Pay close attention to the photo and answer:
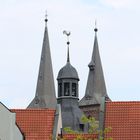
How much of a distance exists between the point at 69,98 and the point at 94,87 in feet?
53.0

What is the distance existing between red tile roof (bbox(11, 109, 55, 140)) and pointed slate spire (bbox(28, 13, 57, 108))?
42.2 m

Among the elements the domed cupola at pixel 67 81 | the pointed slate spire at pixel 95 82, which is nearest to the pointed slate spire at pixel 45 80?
the pointed slate spire at pixel 95 82

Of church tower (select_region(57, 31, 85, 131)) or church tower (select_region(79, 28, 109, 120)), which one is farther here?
church tower (select_region(79, 28, 109, 120))

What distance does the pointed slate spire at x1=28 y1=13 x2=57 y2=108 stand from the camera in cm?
9819

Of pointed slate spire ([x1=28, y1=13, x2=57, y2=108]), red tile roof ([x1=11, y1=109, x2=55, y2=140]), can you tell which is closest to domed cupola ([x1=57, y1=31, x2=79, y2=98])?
pointed slate spire ([x1=28, y1=13, x2=57, y2=108])

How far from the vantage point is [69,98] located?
85.9m

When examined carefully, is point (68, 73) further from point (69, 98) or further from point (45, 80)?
point (45, 80)

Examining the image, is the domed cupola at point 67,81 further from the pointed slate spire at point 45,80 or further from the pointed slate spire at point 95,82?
the pointed slate spire at point 95,82

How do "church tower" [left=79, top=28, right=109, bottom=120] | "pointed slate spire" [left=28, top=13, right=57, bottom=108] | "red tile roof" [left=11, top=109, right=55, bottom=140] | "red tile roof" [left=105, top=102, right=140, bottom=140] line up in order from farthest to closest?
"church tower" [left=79, top=28, right=109, bottom=120], "pointed slate spire" [left=28, top=13, right=57, bottom=108], "red tile roof" [left=11, top=109, right=55, bottom=140], "red tile roof" [left=105, top=102, right=140, bottom=140]

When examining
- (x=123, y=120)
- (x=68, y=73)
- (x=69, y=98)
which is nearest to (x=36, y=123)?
(x=123, y=120)

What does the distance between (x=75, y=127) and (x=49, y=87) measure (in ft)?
46.9

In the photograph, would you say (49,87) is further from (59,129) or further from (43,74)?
(59,129)

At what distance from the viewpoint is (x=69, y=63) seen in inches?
3553

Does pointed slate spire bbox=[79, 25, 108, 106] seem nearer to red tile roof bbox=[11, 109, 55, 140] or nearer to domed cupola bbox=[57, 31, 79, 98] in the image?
domed cupola bbox=[57, 31, 79, 98]
